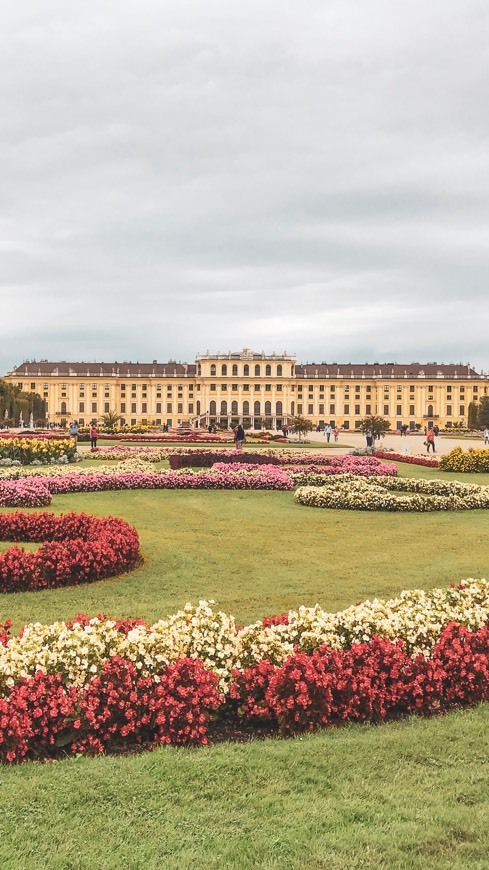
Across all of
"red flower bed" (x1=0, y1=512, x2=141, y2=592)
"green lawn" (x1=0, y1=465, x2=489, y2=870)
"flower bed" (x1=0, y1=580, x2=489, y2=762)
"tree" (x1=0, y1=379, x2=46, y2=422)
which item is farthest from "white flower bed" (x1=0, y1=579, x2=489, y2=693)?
"tree" (x1=0, y1=379, x2=46, y2=422)

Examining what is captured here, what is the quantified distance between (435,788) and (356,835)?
1.85ft

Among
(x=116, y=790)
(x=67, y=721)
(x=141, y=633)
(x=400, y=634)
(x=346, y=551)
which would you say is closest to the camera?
(x=116, y=790)

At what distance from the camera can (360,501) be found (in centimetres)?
1237

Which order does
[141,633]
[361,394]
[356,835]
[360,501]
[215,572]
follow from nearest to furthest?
[356,835] → [141,633] → [215,572] → [360,501] → [361,394]

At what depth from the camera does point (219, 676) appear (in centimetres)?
411

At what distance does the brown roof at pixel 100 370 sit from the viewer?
3807 inches

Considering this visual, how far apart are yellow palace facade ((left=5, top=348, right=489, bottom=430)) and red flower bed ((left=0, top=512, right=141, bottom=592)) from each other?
8581cm

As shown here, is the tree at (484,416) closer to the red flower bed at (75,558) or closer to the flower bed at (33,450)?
the flower bed at (33,450)

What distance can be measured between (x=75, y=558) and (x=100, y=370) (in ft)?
305

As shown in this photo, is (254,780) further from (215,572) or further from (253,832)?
(215,572)

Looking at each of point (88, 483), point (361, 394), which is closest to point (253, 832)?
point (88, 483)

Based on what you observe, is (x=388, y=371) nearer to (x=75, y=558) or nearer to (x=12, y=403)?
→ (x=12, y=403)

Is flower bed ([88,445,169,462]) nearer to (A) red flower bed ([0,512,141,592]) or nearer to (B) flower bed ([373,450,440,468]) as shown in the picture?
(B) flower bed ([373,450,440,468])

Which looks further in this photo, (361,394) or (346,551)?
(361,394)
